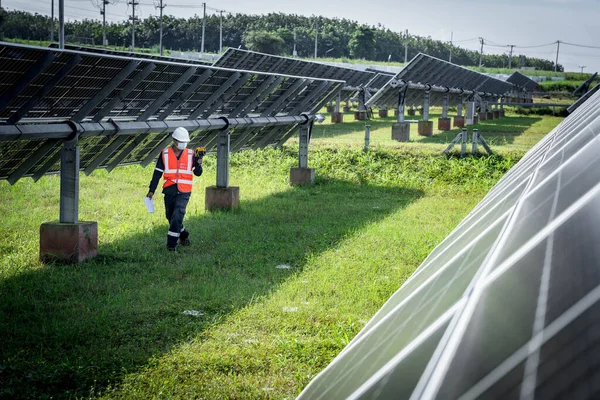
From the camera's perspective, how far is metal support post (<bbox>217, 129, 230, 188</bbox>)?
43.1ft

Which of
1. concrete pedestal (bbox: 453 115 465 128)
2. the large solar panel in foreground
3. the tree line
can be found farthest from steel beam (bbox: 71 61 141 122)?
the tree line

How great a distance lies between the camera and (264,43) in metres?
108

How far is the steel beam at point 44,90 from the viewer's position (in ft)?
27.2

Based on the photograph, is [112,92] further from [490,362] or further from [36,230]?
[490,362]

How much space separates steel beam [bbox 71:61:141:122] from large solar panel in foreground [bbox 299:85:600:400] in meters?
7.50

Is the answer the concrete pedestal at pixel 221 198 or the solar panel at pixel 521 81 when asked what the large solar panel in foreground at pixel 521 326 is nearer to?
the concrete pedestal at pixel 221 198

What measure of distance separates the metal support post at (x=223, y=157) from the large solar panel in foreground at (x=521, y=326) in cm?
1081

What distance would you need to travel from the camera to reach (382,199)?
1546 cm

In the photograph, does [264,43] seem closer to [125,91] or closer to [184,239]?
[125,91]

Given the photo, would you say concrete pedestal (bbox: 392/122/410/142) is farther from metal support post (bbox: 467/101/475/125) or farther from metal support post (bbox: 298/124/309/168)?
metal support post (bbox: 298/124/309/168)

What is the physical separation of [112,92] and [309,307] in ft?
14.8

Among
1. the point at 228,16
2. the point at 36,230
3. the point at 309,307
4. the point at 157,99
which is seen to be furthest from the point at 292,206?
the point at 228,16

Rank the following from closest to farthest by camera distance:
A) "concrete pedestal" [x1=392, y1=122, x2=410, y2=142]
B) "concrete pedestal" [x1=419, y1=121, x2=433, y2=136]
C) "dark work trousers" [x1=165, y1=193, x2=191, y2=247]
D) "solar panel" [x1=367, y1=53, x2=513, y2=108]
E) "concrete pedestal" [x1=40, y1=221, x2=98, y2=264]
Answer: "concrete pedestal" [x1=40, y1=221, x2=98, y2=264], "dark work trousers" [x1=165, y1=193, x2=191, y2=247], "concrete pedestal" [x1=392, y1=122, x2=410, y2=142], "solar panel" [x1=367, y1=53, x2=513, y2=108], "concrete pedestal" [x1=419, y1=121, x2=433, y2=136]

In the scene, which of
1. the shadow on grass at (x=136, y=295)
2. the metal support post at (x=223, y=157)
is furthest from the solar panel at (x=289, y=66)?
the shadow on grass at (x=136, y=295)
